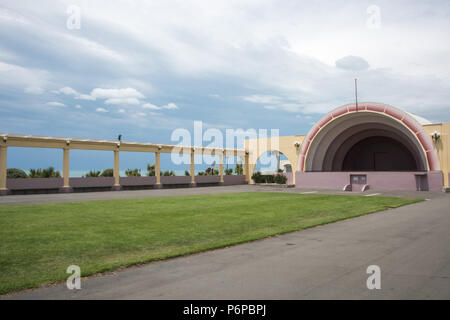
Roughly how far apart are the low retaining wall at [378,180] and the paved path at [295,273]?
18.9m

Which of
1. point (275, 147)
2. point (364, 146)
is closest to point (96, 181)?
point (275, 147)

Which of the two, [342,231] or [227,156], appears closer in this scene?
[342,231]

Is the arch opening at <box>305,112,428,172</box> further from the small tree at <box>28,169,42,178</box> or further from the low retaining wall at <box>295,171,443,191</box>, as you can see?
the small tree at <box>28,169,42,178</box>

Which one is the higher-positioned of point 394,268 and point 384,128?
point 384,128

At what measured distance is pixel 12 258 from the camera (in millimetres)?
6289

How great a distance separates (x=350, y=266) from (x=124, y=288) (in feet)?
11.3

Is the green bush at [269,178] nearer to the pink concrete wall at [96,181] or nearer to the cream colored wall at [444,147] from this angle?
the pink concrete wall at [96,181]

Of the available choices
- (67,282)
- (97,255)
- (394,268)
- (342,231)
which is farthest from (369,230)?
(67,282)

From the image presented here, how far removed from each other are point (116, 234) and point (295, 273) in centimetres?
501

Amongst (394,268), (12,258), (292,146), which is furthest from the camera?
(292,146)

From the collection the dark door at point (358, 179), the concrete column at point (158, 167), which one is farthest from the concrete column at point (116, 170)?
the dark door at point (358, 179)

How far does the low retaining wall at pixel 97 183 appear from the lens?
81.4 ft

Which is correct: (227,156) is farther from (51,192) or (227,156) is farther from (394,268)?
(394,268)

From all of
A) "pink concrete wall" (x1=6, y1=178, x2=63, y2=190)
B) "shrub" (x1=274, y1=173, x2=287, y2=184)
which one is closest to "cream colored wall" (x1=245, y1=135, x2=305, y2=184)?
"shrub" (x1=274, y1=173, x2=287, y2=184)
